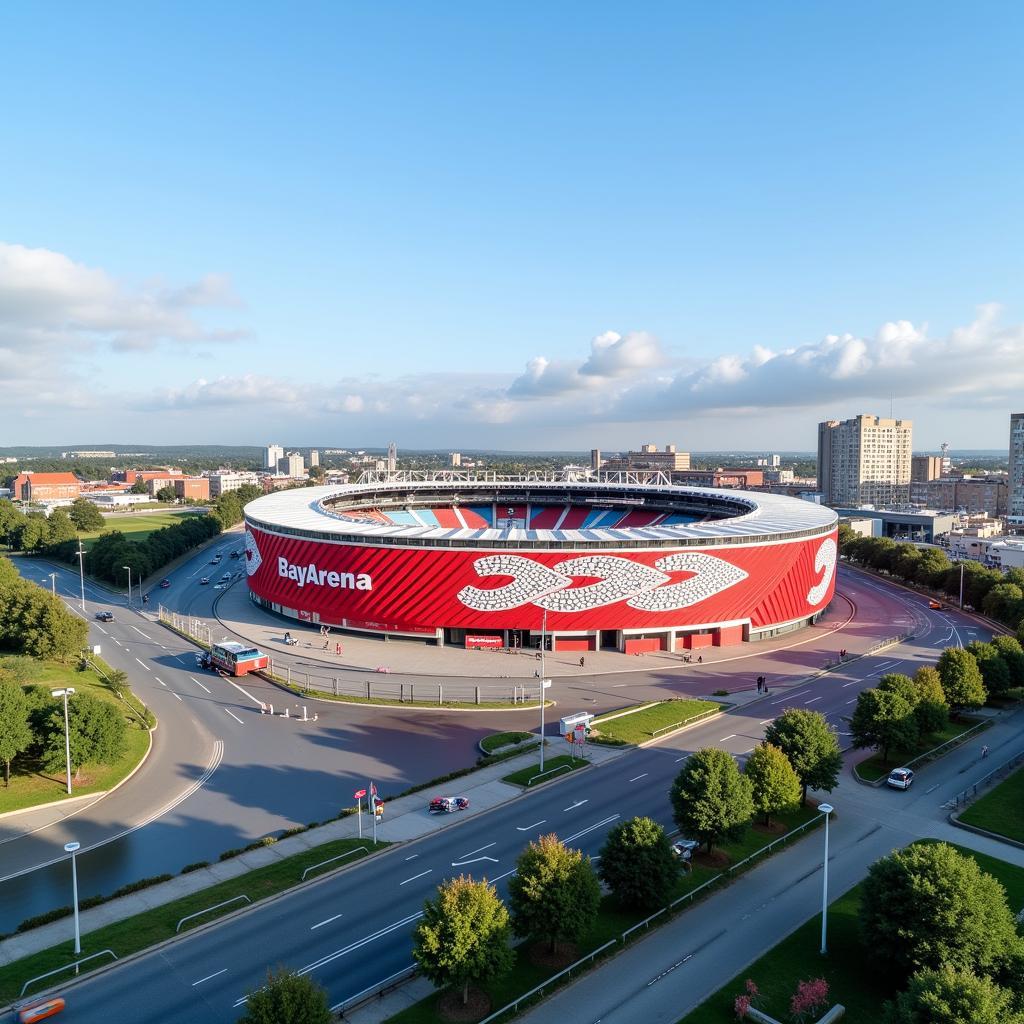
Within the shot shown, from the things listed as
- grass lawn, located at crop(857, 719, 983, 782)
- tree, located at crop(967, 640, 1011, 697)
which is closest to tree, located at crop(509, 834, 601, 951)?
grass lawn, located at crop(857, 719, 983, 782)

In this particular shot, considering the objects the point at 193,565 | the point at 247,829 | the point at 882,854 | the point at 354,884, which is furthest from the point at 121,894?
the point at 193,565

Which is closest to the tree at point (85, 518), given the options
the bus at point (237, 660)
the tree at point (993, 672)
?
the bus at point (237, 660)

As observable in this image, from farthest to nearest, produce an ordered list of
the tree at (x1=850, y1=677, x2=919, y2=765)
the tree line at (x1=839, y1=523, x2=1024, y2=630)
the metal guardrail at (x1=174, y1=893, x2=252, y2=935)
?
the tree line at (x1=839, y1=523, x2=1024, y2=630)
the tree at (x1=850, y1=677, x2=919, y2=765)
the metal guardrail at (x1=174, y1=893, x2=252, y2=935)

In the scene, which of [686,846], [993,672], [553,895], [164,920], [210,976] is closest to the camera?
[210,976]

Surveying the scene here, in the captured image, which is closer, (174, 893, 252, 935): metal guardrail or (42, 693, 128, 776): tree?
(174, 893, 252, 935): metal guardrail

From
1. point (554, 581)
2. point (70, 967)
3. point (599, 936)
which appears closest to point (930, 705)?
point (599, 936)

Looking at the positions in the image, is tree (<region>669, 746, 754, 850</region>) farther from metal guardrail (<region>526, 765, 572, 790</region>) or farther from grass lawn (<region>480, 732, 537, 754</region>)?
grass lawn (<region>480, 732, 537, 754</region>)

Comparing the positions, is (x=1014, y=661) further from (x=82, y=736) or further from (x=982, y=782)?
(x=82, y=736)

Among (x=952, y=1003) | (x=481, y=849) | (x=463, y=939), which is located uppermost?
(x=952, y=1003)
